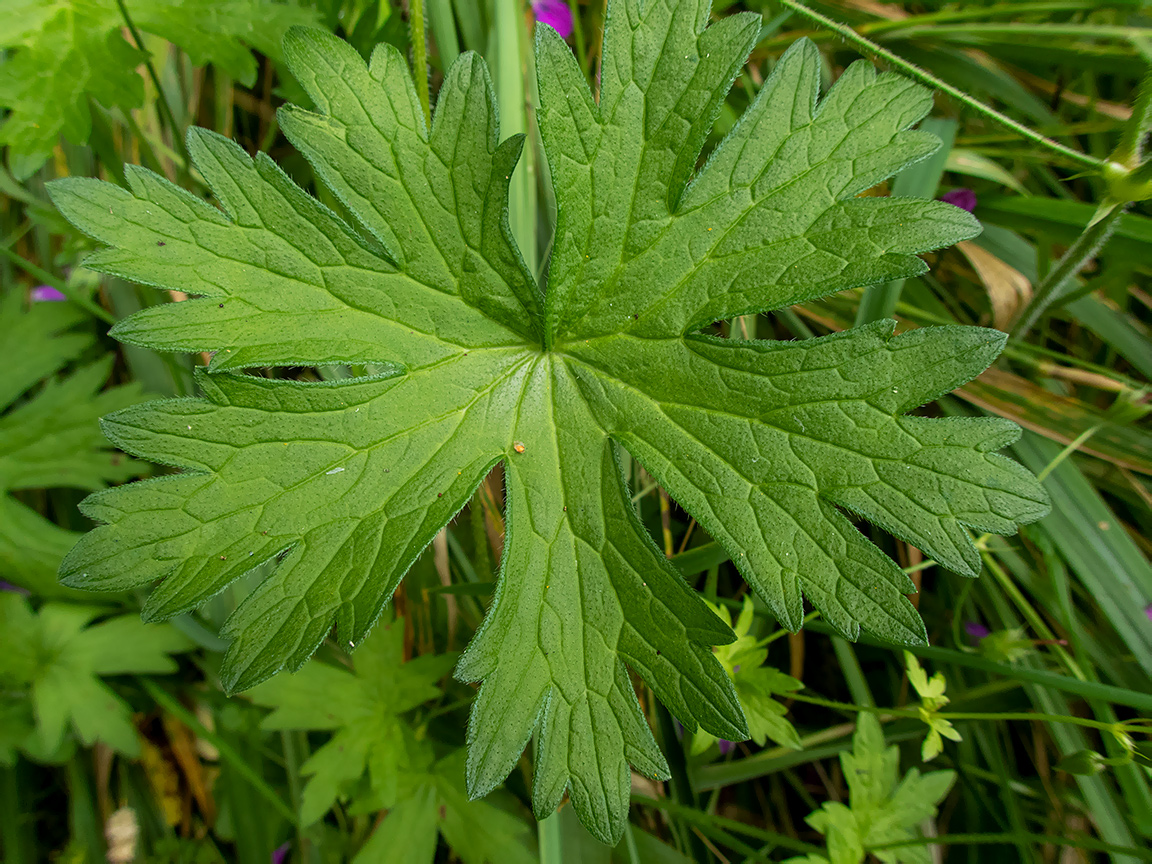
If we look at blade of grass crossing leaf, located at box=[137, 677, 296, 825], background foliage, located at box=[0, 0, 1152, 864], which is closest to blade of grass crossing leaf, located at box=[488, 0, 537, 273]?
background foliage, located at box=[0, 0, 1152, 864]

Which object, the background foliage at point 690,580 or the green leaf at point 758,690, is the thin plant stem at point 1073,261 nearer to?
the background foliage at point 690,580

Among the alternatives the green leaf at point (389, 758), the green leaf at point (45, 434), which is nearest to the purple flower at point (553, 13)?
the green leaf at point (45, 434)

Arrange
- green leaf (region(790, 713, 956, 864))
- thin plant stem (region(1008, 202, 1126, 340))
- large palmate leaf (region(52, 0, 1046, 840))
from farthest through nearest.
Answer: green leaf (region(790, 713, 956, 864))
thin plant stem (region(1008, 202, 1126, 340))
large palmate leaf (region(52, 0, 1046, 840))

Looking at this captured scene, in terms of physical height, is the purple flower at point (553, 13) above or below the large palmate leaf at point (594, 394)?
above

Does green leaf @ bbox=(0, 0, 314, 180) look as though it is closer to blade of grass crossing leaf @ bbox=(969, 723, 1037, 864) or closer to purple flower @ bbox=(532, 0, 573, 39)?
purple flower @ bbox=(532, 0, 573, 39)

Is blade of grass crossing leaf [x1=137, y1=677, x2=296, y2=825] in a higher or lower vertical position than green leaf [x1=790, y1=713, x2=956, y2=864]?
lower

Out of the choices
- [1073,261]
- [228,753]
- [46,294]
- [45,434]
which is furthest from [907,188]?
[46,294]

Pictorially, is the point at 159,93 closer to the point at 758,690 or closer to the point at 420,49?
the point at 420,49

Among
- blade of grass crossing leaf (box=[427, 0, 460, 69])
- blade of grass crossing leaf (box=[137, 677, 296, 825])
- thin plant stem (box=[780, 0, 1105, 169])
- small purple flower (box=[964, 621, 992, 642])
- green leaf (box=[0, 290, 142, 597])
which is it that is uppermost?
blade of grass crossing leaf (box=[427, 0, 460, 69])
